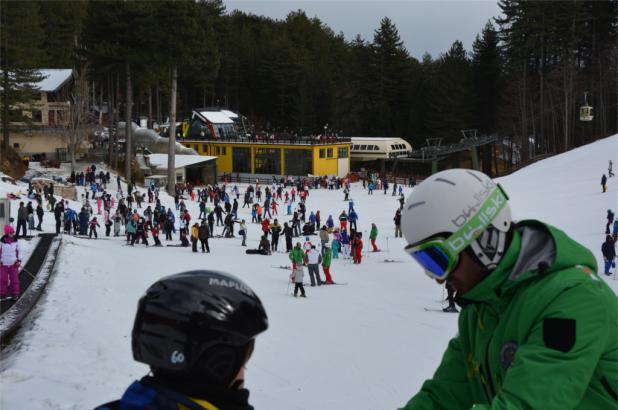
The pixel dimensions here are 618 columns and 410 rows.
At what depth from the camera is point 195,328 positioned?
168 centimetres

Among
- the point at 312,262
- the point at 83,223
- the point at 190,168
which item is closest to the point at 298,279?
the point at 312,262

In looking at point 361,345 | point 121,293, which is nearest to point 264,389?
point 361,345

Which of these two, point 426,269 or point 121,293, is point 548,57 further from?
point 426,269

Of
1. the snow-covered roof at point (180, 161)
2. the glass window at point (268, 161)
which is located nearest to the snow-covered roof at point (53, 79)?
the snow-covered roof at point (180, 161)

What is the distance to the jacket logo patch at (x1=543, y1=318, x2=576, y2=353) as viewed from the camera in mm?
1711

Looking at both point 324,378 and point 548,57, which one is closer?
point 324,378

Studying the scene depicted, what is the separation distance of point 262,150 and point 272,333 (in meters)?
48.2

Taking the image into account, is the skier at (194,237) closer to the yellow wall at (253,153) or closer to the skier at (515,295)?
the skier at (515,295)

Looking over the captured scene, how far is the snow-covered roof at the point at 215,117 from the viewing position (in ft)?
213

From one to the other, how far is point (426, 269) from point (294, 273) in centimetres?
1420

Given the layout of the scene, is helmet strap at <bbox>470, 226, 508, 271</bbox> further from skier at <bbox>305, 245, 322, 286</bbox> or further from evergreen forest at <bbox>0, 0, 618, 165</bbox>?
evergreen forest at <bbox>0, 0, 618, 165</bbox>

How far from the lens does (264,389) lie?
9320mm

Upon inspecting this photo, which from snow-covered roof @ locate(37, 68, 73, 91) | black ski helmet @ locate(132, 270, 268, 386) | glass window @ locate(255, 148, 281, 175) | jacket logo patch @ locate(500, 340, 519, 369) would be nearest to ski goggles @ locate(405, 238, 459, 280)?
jacket logo patch @ locate(500, 340, 519, 369)

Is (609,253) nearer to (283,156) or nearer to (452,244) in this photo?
(452,244)
